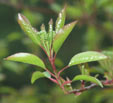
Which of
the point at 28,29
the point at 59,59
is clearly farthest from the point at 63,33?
the point at 59,59

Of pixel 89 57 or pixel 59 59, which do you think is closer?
pixel 89 57

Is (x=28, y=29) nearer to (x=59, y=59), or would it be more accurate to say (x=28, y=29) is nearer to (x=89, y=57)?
(x=89, y=57)

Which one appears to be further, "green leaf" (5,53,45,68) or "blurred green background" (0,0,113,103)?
"blurred green background" (0,0,113,103)

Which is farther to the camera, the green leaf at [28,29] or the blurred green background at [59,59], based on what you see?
the blurred green background at [59,59]

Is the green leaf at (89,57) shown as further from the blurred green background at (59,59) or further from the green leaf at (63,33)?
the blurred green background at (59,59)

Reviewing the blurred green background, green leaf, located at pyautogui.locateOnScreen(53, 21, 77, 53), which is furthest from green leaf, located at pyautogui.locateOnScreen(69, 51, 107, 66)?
the blurred green background

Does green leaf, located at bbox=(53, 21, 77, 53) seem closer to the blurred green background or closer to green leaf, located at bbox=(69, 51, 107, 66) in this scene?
green leaf, located at bbox=(69, 51, 107, 66)

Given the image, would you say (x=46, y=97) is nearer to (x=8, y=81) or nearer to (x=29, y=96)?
(x=29, y=96)

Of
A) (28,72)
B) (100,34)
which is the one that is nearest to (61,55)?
(28,72)

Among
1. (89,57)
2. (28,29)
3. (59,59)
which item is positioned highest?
(59,59)

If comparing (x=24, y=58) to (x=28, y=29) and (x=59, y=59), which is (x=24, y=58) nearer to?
(x=28, y=29)

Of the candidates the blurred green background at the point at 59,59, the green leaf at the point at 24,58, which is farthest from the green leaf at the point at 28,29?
the blurred green background at the point at 59,59

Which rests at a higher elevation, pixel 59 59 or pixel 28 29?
pixel 59 59
